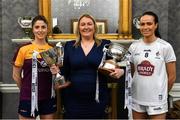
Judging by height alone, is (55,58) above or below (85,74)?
above

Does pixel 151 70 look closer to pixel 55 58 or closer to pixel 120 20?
pixel 55 58

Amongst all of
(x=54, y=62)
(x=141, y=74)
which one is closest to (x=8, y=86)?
(x=54, y=62)

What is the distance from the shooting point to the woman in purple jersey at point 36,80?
2306mm

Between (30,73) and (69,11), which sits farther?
(69,11)

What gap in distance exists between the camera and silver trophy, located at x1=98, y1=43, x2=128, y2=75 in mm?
2197

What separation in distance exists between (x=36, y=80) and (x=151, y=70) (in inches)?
31.9

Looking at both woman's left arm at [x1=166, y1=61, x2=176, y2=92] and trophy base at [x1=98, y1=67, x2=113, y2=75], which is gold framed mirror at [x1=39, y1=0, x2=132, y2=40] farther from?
trophy base at [x1=98, y1=67, x2=113, y2=75]

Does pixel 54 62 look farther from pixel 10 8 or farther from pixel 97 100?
pixel 10 8

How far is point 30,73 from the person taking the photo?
7.63 feet

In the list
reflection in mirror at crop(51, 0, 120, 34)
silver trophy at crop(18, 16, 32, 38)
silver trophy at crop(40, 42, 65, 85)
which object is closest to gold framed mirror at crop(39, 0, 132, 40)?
reflection in mirror at crop(51, 0, 120, 34)

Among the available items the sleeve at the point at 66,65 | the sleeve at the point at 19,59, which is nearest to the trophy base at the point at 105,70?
the sleeve at the point at 66,65

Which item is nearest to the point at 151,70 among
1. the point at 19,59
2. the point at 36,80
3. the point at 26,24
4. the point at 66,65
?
the point at 66,65

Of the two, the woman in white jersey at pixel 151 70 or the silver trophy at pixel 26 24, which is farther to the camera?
the silver trophy at pixel 26 24

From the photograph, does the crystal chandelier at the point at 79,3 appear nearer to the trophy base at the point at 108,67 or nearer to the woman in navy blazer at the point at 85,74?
the woman in navy blazer at the point at 85,74
